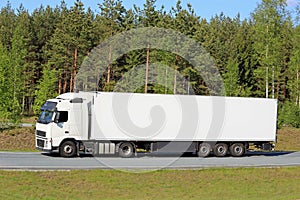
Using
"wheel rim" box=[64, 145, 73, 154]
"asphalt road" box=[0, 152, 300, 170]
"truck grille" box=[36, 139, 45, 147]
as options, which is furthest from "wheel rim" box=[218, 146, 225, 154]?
"truck grille" box=[36, 139, 45, 147]

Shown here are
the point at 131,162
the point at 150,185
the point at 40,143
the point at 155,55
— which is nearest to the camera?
the point at 150,185

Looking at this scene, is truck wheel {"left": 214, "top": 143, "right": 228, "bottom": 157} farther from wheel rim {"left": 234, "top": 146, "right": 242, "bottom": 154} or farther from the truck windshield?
the truck windshield

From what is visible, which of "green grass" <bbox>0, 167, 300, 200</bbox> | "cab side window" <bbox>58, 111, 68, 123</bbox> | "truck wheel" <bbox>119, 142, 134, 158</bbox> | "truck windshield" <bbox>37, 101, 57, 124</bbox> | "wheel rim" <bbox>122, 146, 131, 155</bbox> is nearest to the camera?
"green grass" <bbox>0, 167, 300, 200</bbox>

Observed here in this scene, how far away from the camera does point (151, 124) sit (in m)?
27.8

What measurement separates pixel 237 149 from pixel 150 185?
1012 centimetres

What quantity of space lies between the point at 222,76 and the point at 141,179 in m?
44.1

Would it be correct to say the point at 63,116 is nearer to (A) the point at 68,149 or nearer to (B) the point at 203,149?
(A) the point at 68,149

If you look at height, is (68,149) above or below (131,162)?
above

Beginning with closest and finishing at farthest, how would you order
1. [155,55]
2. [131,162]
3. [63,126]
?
[131,162], [63,126], [155,55]

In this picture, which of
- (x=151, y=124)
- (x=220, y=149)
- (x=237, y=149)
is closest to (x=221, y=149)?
(x=220, y=149)

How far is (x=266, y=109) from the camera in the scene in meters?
30.7

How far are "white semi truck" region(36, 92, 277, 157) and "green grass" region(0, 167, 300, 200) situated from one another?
4.66 metres

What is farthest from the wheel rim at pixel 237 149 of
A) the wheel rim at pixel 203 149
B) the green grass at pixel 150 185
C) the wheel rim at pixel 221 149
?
the green grass at pixel 150 185

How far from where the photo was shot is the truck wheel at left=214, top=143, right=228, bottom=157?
1162 inches
